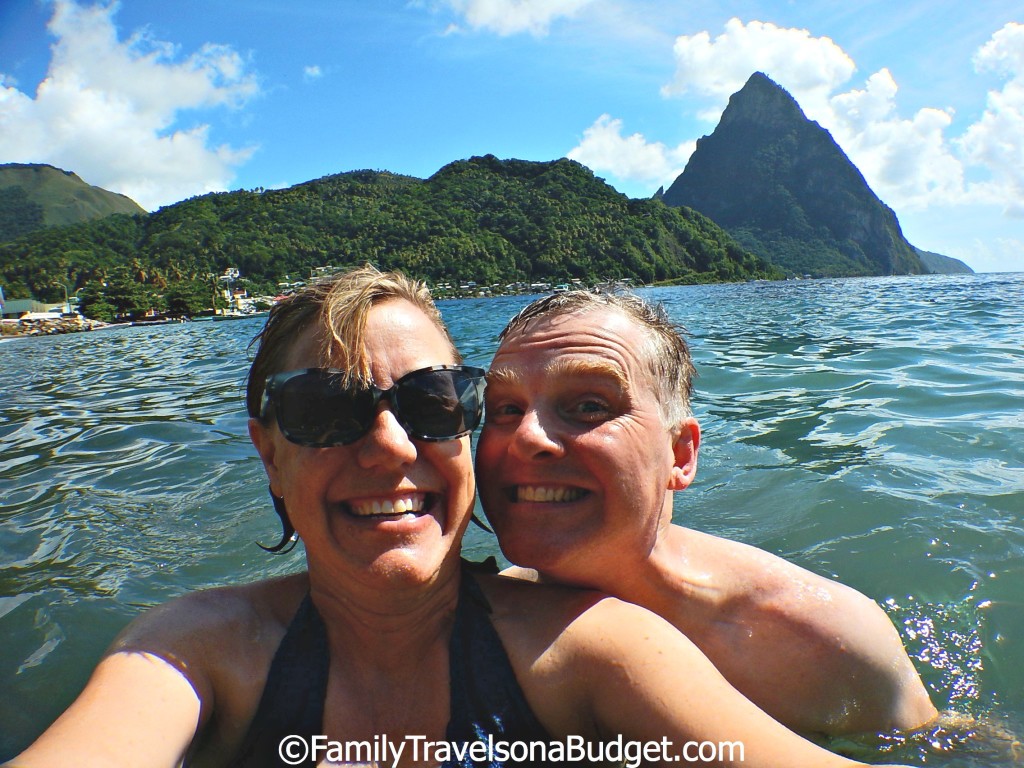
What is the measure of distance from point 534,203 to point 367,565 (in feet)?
381

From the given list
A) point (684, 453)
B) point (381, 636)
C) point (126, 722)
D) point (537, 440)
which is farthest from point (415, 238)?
point (126, 722)

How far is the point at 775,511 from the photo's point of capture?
4516mm

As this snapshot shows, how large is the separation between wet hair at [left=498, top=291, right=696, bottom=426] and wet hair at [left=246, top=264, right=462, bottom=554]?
0.45 metres

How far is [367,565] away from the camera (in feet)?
5.60

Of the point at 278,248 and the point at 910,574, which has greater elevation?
the point at 278,248

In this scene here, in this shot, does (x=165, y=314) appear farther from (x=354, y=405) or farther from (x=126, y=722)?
(x=126, y=722)

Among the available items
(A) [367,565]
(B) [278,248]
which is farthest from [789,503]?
(B) [278,248]

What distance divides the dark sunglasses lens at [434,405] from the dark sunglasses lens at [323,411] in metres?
0.10

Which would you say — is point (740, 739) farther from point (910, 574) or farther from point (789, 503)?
point (789, 503)

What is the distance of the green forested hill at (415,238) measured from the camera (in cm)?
9088

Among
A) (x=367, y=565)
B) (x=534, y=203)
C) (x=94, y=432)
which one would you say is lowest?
(x=94, y=432)

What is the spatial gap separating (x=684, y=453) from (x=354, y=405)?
1322 millimetres

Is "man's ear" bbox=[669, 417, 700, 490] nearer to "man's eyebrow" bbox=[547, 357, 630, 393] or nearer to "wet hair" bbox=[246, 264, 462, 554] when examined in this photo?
"man's eyebrow" bbox=[547, 357, 630, 393]

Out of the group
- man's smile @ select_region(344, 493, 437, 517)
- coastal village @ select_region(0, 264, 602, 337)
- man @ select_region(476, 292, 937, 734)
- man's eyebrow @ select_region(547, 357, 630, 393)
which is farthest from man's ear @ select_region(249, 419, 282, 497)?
coastal village @ select_region(0, 264, 602, 337)
